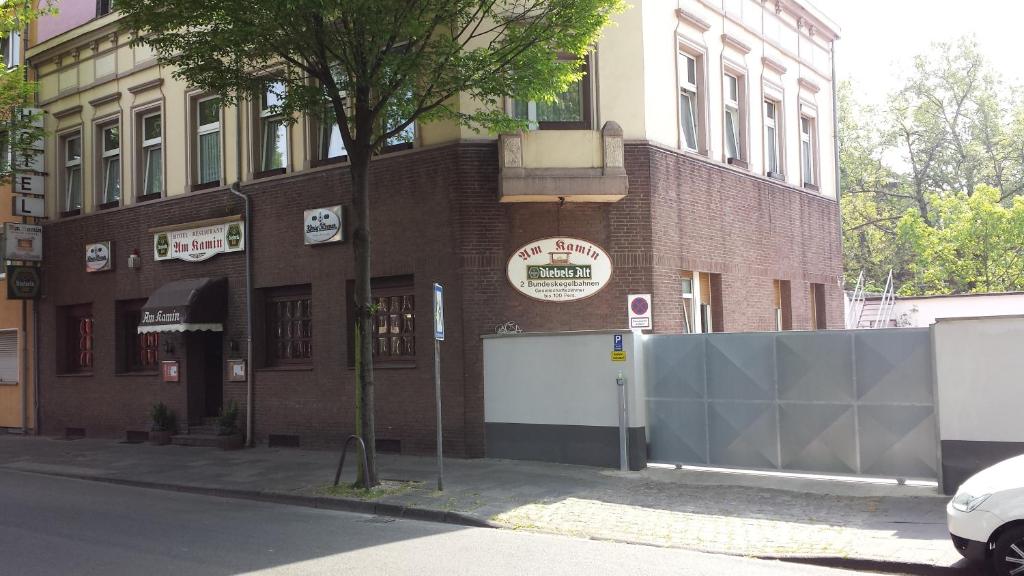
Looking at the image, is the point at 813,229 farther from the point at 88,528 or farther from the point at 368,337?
the point at 88,528

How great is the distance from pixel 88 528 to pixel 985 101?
45.0 meters

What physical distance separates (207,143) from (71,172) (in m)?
5.67

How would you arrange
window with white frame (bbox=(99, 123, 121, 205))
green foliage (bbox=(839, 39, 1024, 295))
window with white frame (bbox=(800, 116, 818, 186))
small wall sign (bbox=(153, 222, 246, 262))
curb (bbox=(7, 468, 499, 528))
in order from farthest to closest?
1. green foliage (bbox=(839, 39, 1024, 295))
2. window with white frame (bbox=(99, 123, 121, 205))
3. window with white frame (bbox=(800, 116, 818, 186))
4. small wall sign (bbox=(153, 222, 246, 262))
5. curb (bbox=(7, 468, 499, 528))

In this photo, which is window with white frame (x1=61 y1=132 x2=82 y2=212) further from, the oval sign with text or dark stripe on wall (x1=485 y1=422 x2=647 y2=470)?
dark stripe on wall (x1=485 y1=422 x2=647 y2=470)

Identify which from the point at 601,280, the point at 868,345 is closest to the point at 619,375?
the point at 601,280

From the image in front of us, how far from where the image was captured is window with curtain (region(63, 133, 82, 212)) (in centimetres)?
2259

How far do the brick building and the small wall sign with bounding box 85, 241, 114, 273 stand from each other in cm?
19

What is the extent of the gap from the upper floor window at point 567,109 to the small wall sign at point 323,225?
389 cm

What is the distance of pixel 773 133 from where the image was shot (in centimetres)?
1981

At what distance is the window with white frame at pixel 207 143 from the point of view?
19.3 meters

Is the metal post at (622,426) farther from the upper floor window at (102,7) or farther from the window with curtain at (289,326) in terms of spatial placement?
the upper floor window at (102,7)

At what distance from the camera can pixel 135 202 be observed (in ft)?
67.8

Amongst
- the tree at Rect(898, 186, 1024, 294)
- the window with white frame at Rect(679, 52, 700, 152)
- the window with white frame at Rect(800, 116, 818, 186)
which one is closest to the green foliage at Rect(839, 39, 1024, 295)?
the tree at Rect(898, 186, 1024, 294)

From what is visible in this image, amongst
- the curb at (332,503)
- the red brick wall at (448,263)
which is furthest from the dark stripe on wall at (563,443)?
the curb at (332,503)
